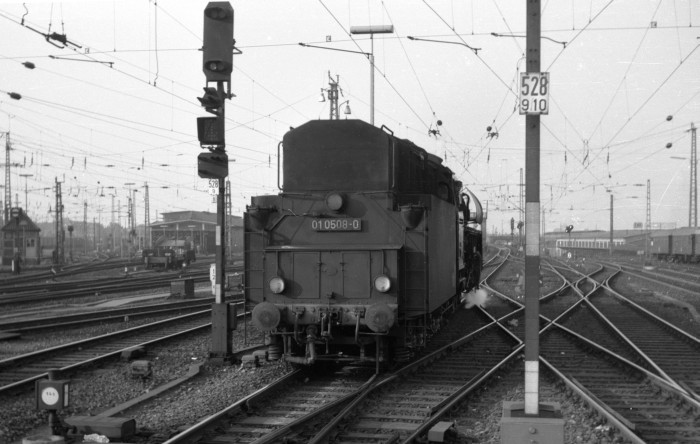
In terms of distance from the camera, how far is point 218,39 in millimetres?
10578

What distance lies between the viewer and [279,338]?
9789 millimetres

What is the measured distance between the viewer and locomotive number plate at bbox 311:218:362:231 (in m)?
9.23

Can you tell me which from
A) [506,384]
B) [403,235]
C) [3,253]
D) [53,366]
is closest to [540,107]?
[403,235]

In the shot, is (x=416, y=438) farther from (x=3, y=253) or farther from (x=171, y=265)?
(x=3, y=253)

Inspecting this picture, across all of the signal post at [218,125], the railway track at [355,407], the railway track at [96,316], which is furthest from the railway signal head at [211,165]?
the railway track at [96,316]

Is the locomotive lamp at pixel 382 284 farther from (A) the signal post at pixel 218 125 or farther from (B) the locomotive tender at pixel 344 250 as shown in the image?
(A) the signal post at pixel 218 125

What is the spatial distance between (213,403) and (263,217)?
275cm

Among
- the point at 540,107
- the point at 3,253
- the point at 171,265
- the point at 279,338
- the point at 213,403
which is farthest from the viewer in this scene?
the point at 3,253

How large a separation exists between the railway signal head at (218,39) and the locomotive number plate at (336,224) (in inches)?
127

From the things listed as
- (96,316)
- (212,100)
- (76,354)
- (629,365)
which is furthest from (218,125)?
(96,316)

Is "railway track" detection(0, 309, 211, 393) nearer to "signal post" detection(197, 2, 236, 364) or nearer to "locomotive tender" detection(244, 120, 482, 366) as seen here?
"signal post" detection(197, 2, 236, 364)

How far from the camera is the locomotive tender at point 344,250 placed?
8953 mm

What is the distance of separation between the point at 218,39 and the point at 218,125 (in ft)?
4.55

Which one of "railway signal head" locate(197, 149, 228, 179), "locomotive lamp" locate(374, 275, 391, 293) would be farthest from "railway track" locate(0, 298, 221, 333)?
"locomotive lamp" locate(374, 275, 391, 293)
